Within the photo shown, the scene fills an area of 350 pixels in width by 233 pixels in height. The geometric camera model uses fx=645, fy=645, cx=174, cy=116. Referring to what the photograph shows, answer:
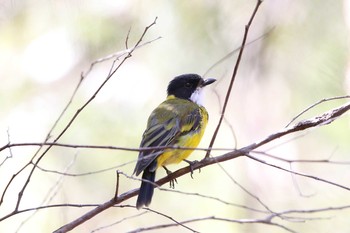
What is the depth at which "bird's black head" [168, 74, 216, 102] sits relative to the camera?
14.2ft

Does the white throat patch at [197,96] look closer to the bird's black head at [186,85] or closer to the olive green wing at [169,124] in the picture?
the bird's black head at [186,85]

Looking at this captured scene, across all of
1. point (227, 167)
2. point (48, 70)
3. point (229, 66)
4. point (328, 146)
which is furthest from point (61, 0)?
point (328, 146)

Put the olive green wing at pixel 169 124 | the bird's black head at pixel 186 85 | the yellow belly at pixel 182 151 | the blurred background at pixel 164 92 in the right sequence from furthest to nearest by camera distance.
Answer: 1. the bird's black head at pixel 186 85
2. the blurred background at pixel 164 92
3. the olive green wing at pixel 169 124
4. the yellow belly at pixel 182 151

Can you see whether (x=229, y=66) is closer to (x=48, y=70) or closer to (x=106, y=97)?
(x=106, y=97)

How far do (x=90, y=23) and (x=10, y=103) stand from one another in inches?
29.1

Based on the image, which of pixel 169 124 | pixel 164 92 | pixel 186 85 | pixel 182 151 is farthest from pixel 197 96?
pixel 182 151

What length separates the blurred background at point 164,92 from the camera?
3.88 m

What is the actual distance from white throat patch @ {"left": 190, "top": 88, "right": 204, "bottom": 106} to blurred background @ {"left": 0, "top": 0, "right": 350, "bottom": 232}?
5.2 inches

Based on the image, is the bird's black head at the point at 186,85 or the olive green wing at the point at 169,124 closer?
the olive green wing at the point at 169,124

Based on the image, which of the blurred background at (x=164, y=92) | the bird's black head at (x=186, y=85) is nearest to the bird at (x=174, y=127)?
the bird's black head at (x=186, y=85)

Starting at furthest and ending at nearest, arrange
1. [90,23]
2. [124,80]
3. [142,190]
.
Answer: [124,80] < [90,23] < [142,190]

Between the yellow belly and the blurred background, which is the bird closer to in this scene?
the yellow belly

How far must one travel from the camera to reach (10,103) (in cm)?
420

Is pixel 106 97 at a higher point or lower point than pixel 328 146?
higher
